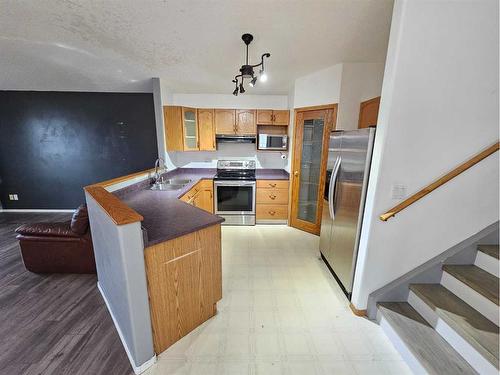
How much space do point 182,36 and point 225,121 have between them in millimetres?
1896

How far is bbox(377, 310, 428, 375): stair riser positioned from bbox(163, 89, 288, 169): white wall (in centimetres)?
304

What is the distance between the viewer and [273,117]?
3.84 metres

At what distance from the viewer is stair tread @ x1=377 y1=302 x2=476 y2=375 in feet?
4.21

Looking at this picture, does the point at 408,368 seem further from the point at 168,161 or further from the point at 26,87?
the point at 26,87

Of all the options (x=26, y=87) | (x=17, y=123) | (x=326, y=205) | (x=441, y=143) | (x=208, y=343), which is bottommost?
(x=208, y=343)

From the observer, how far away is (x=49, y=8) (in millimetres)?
1625

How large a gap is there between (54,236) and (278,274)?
99.2 inches

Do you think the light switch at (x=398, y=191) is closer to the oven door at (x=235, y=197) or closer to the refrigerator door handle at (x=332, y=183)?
the refrigerator door handle at (x=332, y=183)

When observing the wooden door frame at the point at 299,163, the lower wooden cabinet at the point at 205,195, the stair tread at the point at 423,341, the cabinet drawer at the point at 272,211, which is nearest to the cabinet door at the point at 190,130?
the lower wooden cabinet at the point at 205,195

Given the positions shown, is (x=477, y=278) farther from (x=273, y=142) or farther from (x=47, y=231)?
(x=47, y=231)

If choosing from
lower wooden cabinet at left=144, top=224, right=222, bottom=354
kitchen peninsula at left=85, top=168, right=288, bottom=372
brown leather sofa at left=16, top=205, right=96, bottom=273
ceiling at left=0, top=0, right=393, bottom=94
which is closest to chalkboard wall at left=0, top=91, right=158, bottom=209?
ceiling at left=0, top=0, right=393, bottom=94

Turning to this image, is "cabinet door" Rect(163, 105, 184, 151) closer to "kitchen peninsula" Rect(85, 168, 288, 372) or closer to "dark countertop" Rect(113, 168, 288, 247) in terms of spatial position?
"dark countertop" Rect(113, 168, 288, 247)

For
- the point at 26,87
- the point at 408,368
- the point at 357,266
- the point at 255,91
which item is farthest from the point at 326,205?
the point at 26,87

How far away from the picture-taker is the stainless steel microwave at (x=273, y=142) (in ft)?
12.6
